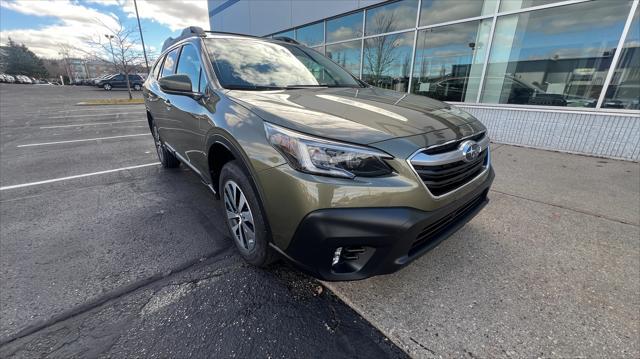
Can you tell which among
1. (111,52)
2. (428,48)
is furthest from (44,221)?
(111,52)

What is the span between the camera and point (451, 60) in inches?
296

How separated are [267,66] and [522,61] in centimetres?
652

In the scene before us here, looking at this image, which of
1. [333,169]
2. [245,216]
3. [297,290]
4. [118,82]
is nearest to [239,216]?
[245,216]

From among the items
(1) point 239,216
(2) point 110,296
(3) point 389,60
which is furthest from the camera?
(3) point 389,60

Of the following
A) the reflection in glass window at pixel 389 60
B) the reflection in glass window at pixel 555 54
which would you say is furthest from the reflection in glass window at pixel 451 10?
the reflection in glass window at pixel 389 60

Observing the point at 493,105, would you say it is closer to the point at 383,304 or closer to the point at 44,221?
the point at 383,304

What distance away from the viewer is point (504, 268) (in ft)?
7.34

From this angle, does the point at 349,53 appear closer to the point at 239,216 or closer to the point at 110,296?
the point at 239,216

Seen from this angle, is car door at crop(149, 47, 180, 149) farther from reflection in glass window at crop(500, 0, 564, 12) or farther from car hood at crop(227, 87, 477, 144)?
reflection in glass window at crop(500, 0, 564, 12)

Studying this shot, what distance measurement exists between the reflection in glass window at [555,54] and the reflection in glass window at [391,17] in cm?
240

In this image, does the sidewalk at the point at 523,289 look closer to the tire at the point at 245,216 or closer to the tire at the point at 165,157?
the tire at the point at 245,216

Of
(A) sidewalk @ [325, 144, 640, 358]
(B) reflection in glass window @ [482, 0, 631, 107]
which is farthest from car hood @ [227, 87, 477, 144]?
(B) reflection in glass window @ [482, 0, 631, 107]

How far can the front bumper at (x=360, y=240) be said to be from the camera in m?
1.43

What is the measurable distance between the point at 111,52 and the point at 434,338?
1014 inches
